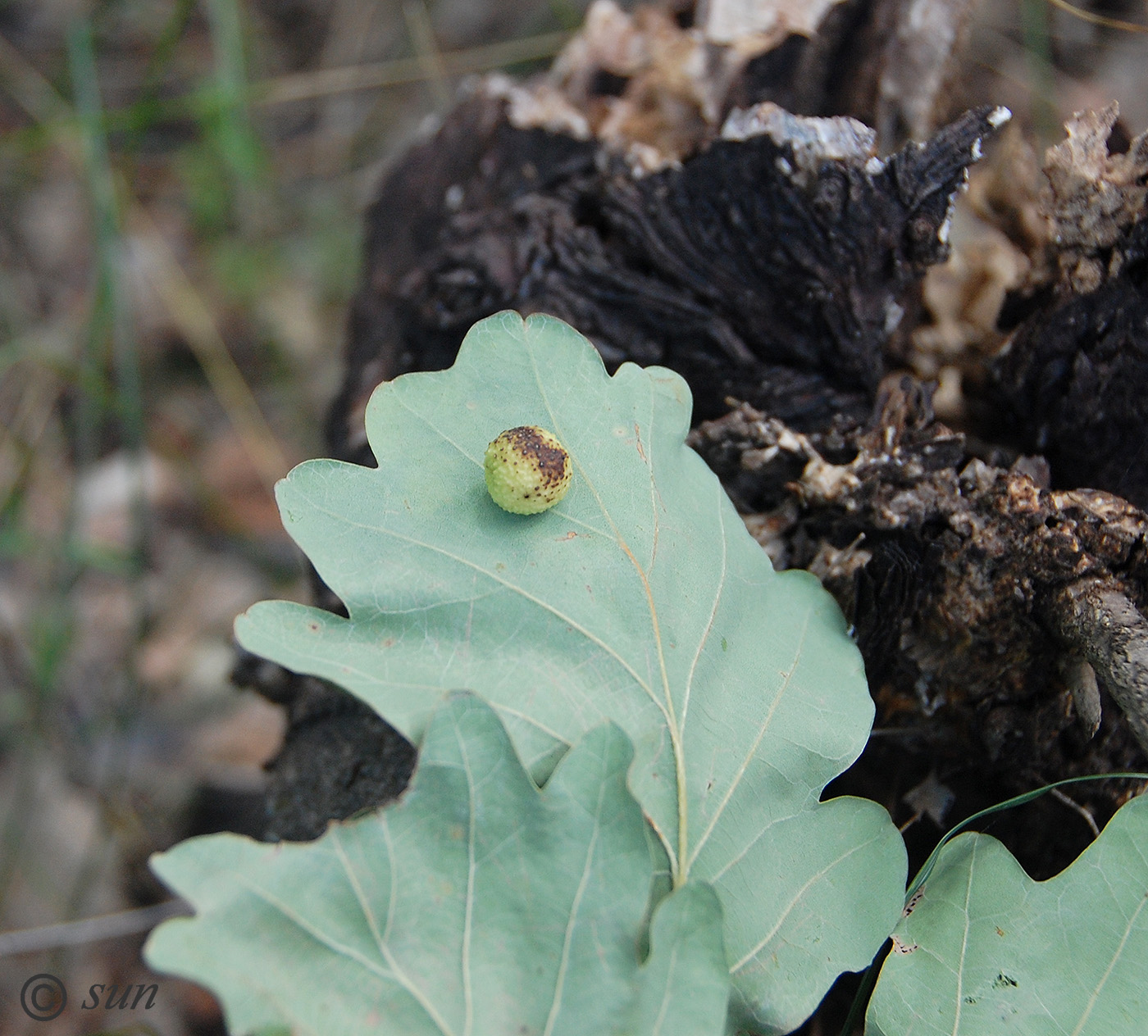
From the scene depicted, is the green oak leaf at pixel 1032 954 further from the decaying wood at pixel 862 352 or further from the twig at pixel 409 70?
the twig at pixel 409 70

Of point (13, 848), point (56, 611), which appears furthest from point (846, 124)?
point (13, 848)

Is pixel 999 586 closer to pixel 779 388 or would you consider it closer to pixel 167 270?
pixel 779 388

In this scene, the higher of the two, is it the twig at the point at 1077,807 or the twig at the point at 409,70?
the twig at the point at 409,70

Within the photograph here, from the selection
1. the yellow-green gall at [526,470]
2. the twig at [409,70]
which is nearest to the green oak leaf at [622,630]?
the yellow-green gall at [526,470]

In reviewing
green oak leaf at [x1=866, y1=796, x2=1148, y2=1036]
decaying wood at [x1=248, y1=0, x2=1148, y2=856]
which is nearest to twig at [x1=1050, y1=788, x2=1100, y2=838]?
decaying wood at [x1=248, y1=0, x2=1148, y2=856]

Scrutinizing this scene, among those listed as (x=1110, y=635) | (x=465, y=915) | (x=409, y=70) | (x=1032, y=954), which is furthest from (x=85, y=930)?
(x=409, y=70)

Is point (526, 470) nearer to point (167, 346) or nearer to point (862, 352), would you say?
point (862, 352)
